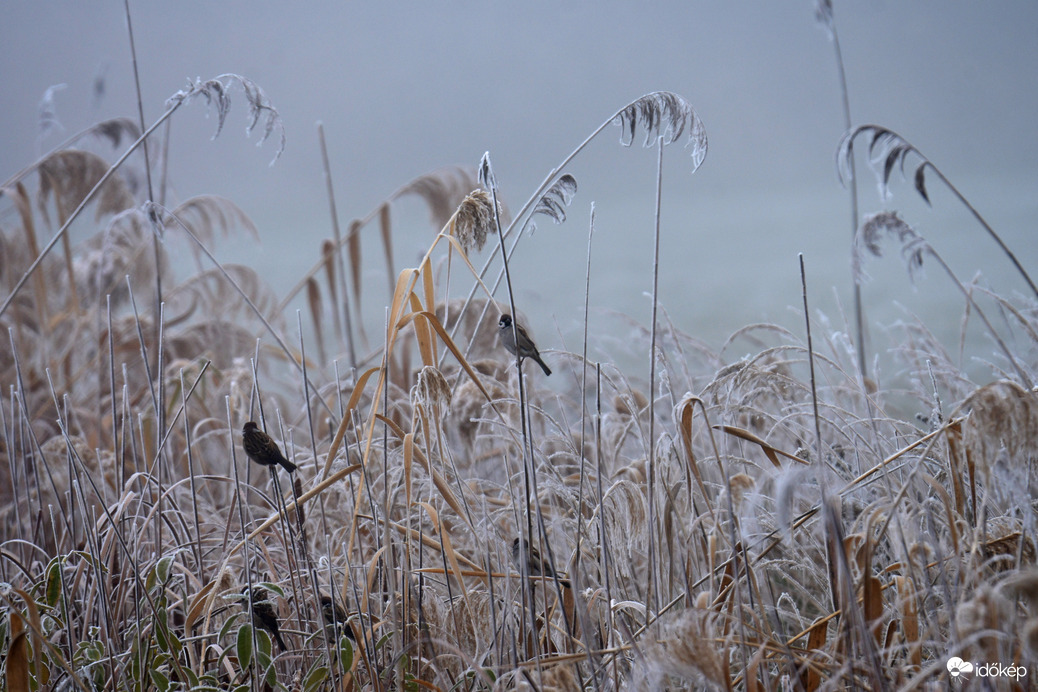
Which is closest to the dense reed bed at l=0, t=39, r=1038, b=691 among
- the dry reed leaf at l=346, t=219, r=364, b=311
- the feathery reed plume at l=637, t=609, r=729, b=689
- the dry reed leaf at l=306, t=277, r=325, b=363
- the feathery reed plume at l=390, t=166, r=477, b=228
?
the feathery reed plume at l=637, t=609, r=729, b=689

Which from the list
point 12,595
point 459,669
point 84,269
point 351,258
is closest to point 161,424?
point 12,595

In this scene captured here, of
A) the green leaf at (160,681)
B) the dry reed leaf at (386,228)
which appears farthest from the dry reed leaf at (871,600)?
the dry reed leaf at (386,228)

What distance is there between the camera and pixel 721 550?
771 millimetres

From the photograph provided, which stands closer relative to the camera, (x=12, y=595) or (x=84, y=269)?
(x=12, y=595)

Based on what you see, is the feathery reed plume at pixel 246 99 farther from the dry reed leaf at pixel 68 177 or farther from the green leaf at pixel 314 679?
the dry reed leaf at pixel 68 177

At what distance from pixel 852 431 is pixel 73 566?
951 millimetres

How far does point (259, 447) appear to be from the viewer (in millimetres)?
509

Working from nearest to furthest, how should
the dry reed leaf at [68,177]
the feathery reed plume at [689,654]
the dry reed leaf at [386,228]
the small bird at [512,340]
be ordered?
the feathery reed plume at [689,654] < the small bird at [512,340] < the dry reed leaf at [68,177] < the dry reed leaf at [386,228]

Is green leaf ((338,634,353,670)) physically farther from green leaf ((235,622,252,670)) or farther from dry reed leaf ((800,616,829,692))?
dry reed leaf ((800,616,829,692))

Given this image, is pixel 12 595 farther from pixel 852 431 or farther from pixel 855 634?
pixel 852 431

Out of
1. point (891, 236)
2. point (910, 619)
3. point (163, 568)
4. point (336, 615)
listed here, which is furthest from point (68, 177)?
point (910, 619)

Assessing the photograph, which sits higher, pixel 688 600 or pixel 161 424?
pixel 161 424

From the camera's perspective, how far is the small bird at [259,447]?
0.50m

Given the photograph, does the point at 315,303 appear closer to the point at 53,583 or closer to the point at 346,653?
the point at 53,583
